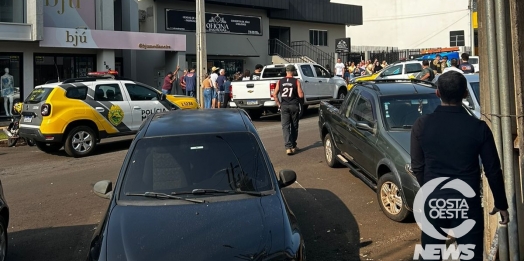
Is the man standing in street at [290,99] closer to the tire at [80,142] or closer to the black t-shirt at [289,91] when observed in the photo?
the black t-shirt at [289,91]

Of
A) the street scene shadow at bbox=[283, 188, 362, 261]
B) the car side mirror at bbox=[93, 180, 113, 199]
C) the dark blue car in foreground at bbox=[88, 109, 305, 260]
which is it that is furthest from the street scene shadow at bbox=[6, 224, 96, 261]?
the street scene shadow at bbox=[283, 188, 362, 261]

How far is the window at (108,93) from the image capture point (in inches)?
496

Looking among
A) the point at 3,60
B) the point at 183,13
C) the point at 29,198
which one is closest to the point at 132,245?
the point at 29,198

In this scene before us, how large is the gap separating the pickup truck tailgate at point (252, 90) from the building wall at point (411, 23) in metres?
35.7

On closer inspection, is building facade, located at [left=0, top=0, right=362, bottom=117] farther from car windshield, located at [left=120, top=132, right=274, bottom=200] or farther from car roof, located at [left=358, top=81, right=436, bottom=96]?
car windshield, located at [left=120, top=132, right=274, bottom=200]

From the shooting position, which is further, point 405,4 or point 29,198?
point 405,4

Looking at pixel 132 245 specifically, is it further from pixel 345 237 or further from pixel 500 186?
pixel 345 237

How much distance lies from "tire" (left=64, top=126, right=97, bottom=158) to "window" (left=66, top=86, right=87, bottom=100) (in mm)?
703

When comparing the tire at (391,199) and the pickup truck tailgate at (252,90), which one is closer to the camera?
the tire at (391,199)

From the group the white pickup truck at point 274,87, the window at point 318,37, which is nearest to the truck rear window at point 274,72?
the white pickup truck at point 274,87

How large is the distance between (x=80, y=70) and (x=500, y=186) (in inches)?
803

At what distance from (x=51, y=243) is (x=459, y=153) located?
493 centimetres

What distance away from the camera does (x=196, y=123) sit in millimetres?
5355

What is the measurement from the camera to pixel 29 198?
8625 millimetres
